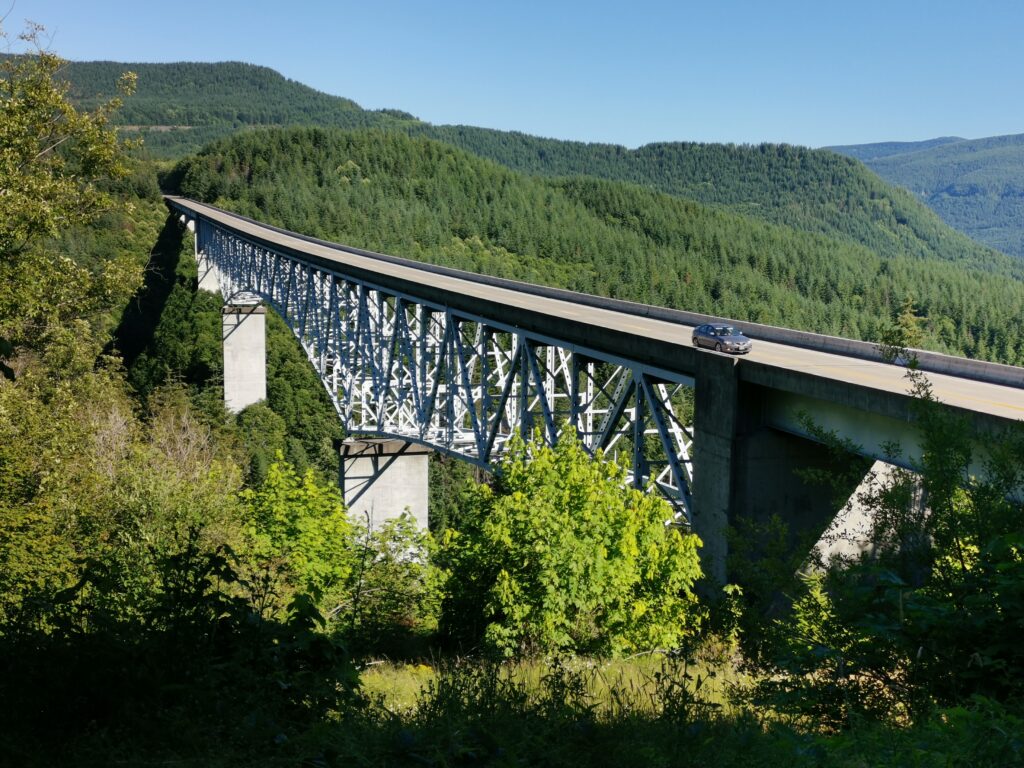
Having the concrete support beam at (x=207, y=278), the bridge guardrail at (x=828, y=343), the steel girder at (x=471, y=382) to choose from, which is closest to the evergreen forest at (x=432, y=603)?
the bridge guardrail at (x=828, y=343)

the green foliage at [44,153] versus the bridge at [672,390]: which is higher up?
the green foliage at [44,153]

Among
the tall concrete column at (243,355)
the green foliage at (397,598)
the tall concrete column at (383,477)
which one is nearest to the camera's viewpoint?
the green foliage at (397,598)

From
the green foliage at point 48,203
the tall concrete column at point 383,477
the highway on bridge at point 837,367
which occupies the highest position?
the green foliage at point 48,203

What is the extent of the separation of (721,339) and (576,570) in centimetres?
568

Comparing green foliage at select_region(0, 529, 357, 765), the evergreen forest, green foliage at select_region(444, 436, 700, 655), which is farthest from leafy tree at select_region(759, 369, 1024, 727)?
green foliage at select_region(444, 436, 700, 655)

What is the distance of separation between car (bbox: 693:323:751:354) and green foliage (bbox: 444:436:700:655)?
11.2ft

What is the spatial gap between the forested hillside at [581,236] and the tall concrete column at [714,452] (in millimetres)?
102010

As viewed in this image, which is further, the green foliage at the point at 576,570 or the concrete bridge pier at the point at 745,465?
the concrete bridge pier at the point at 745,465

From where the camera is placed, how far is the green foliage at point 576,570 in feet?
45.4

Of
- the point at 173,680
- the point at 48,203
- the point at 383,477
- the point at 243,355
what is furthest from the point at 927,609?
the point at 243,355

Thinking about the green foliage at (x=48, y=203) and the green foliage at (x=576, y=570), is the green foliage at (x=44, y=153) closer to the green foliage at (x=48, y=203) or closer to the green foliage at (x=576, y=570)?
the green foliage at (x=48, y=203)

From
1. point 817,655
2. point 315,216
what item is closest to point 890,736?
point 817,655

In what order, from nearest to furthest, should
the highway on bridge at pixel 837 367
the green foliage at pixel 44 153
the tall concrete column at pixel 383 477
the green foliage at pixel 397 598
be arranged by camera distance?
1. the highway on bridge at pixel 837 367
2. the green foliage at pixel 397 598
3. the green foliage at pixel 44 153
4. the tall concrete column at pixel 383 477

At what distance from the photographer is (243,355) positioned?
6919 cm
